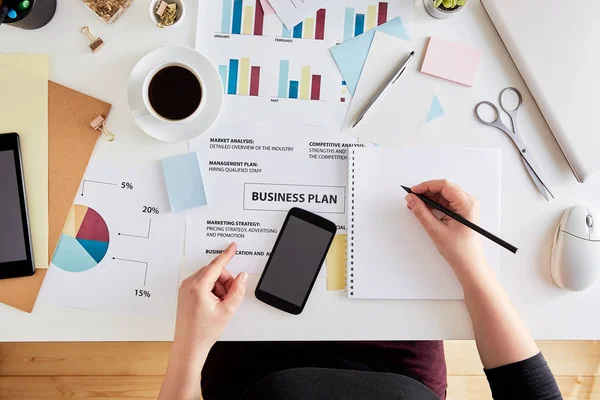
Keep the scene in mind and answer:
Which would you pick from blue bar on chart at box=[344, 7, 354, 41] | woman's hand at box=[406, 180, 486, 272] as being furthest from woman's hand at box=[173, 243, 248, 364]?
blue bar on chart at box=[344, 7, 354, 41]

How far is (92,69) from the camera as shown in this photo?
763 millimetres

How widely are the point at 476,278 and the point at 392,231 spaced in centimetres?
16

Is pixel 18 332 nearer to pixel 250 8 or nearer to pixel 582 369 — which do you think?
pixel 250 8

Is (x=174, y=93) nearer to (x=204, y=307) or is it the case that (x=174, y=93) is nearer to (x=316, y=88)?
(x=316, y=88)

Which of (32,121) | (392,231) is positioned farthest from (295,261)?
(32,121)

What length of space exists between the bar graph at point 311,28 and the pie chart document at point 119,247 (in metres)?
0.33

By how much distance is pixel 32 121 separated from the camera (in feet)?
2.47

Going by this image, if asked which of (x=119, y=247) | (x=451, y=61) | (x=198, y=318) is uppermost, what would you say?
(x=451, y=61)

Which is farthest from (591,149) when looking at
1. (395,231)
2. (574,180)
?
(395,231)

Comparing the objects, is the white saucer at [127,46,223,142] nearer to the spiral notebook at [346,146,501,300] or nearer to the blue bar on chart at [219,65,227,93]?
the blue bar on chart at [219,65,227,93]

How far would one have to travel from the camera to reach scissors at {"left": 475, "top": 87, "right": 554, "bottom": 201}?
31.7 inches

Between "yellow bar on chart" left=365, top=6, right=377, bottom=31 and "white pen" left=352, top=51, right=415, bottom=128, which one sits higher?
"yellow bar on chart" left=365, top=6, right=377, bottom=31

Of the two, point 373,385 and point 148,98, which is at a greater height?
point 148,98

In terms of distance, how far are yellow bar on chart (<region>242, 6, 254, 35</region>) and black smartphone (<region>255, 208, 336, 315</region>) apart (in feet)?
1.05
